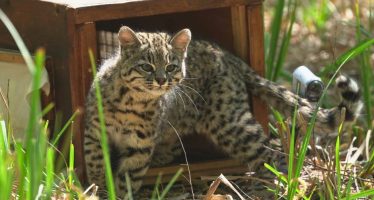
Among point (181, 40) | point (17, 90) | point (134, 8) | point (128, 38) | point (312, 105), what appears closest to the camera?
point (128, 38)

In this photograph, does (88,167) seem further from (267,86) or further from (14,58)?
(267,86)

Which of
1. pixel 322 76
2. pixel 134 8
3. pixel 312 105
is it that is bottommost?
pixel 312 105

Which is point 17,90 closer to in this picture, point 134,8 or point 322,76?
point 134,8

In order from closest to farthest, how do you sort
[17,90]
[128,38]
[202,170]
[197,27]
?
[128,38] → [17,90] → [202,170] → [197,27]

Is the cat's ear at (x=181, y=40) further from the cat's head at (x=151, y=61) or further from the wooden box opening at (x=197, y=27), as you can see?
the wooden box opening at (x=197, y=27)

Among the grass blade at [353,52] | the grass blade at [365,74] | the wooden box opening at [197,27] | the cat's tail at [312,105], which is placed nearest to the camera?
the grass blade at [353,52]

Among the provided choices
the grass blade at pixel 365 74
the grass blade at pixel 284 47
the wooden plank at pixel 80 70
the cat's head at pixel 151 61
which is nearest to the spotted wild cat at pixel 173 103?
the cat's head at pixel 151 61

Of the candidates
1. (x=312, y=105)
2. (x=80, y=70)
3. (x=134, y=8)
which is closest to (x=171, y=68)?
(x=134, y=8)

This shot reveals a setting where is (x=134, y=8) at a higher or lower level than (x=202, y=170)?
higher
